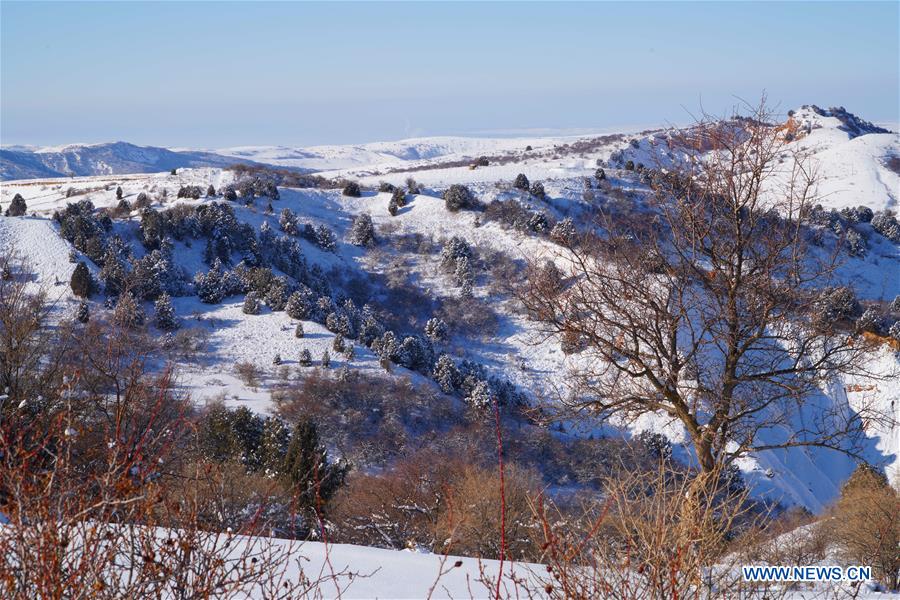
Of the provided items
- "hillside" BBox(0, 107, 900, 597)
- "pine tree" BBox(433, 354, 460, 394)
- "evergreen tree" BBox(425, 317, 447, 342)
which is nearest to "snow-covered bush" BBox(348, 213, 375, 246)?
"hillside" BBox(0, 107, 900, 597)

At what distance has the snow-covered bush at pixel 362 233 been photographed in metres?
26.7

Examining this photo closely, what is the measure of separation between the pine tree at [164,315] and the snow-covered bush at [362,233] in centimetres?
969

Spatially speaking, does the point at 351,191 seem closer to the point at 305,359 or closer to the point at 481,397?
the point at 305,359

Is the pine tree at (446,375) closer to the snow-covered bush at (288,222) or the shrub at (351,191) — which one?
the snow-covered bush at (288,222)

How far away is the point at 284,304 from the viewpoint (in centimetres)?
1944

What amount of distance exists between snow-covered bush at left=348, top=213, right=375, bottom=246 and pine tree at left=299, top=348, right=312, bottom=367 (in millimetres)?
10231

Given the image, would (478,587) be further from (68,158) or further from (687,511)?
(68,158)

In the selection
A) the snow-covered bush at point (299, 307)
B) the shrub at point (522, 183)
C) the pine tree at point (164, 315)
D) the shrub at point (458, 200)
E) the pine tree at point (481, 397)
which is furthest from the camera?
the shrub at point (522, 183)

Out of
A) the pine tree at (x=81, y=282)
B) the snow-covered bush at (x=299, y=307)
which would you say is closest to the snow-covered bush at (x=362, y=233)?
the snow-covered bush at (x=299, y=307)

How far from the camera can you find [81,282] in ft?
59.7

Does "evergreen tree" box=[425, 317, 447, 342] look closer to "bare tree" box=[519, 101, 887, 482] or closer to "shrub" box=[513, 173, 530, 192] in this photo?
"shrub" box=[513, 173, 530, 192]

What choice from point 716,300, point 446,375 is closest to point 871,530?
point 716,300

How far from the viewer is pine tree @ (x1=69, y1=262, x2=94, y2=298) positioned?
18.2 meters

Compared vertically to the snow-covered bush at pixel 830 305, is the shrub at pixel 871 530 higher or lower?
lower
